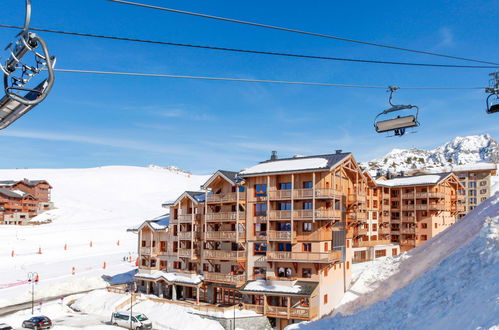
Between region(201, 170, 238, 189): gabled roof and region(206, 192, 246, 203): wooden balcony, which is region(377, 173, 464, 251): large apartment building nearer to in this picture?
region(201, 170, 238, 189): gabled roof

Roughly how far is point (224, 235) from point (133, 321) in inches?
489

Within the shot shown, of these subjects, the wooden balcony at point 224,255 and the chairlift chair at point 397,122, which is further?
the wooden balcony at point 224,255

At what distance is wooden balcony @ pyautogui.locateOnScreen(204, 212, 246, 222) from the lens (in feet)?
150

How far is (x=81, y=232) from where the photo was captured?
89.6 metres

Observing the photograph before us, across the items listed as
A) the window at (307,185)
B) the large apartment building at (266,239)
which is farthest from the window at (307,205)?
the window at (307,185)

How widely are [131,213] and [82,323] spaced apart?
245 feet

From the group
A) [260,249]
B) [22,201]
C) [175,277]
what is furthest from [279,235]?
[22,201]

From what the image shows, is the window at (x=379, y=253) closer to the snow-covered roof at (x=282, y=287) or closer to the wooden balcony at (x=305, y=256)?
the wooden balcony at (x=305, y=256)

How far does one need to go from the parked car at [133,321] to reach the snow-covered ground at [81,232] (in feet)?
57.4

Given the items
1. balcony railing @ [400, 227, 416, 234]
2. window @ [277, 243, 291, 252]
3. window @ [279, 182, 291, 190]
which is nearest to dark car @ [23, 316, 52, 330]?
window @ [277, 243, 291, 252]

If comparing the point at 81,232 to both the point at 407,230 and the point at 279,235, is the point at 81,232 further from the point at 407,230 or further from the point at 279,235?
the point at 407,230

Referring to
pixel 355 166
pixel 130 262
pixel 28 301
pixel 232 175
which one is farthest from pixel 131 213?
pixel 355 166

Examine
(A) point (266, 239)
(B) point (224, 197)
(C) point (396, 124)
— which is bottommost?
(A) point (266, 239)

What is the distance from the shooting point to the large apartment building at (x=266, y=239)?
4084 centimetres
